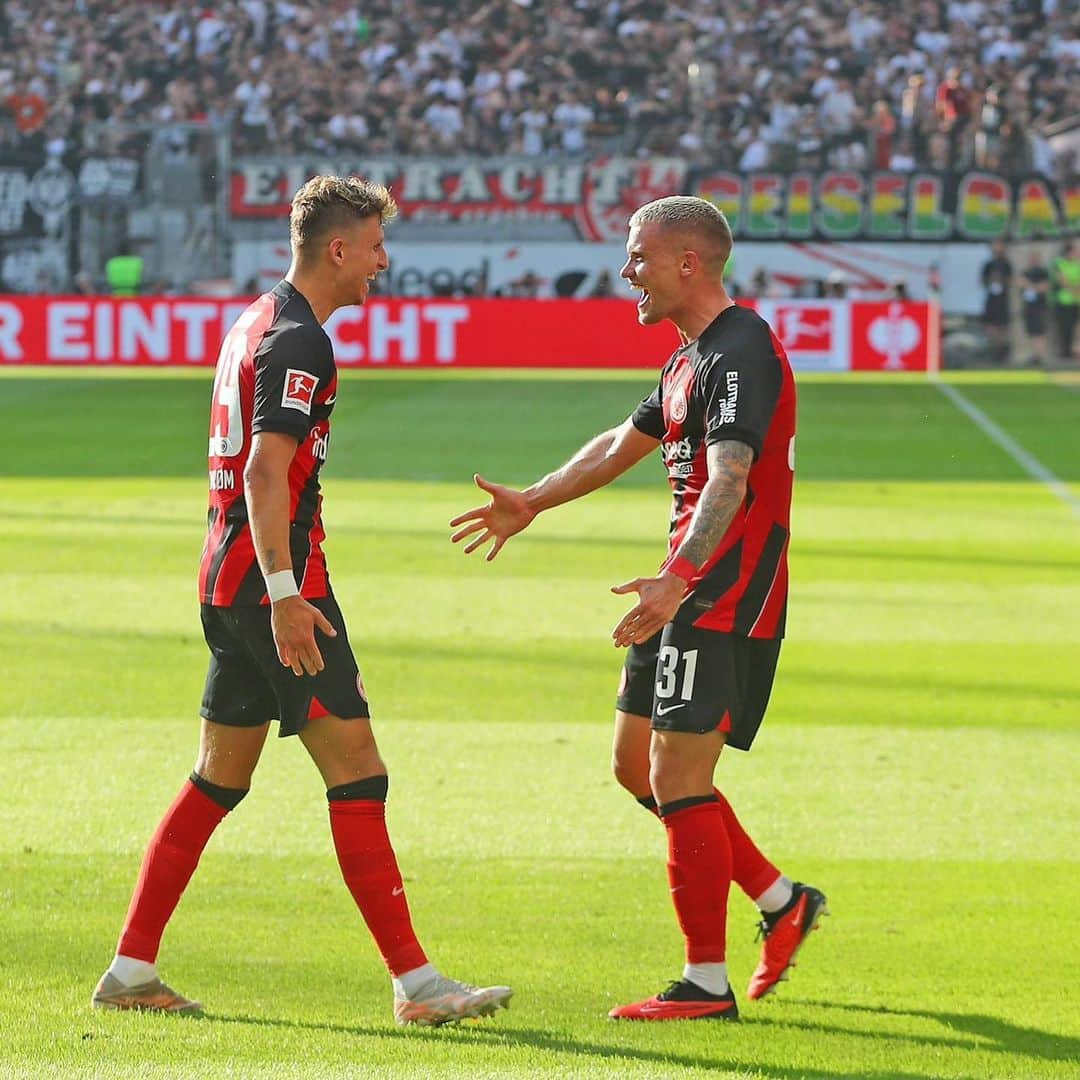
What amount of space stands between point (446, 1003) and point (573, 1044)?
0.33 meters

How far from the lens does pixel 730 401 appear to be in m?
4.88

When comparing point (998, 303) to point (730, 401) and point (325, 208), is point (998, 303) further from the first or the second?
point (325, 208)

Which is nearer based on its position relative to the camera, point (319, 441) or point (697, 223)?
point (319, 441)

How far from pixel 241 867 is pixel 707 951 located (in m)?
1.99

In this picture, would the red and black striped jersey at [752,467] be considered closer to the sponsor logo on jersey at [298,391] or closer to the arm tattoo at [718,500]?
the arm tattoo at [718,500]

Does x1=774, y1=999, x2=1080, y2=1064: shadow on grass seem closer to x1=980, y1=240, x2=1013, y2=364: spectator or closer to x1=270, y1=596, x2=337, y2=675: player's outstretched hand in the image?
x1=270, y1=596, x2=337, y2=675: player's outstretched hand

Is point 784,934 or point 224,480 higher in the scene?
point 224,480

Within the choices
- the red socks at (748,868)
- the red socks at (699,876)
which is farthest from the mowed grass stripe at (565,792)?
the red socks at (699,876)

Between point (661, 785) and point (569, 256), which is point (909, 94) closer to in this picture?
point (569, 256)

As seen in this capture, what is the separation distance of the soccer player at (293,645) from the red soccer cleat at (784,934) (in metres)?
0.79

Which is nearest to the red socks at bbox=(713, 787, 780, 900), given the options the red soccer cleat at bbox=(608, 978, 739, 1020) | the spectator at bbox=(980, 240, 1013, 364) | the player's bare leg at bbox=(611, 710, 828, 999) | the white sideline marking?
the player's bare leg at bbox=(611, 710, 828, 999)

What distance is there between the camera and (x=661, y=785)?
16.5 ft

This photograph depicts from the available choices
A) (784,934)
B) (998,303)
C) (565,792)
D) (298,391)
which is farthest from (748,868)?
(998,303)

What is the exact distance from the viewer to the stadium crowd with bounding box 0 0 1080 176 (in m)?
38.6
